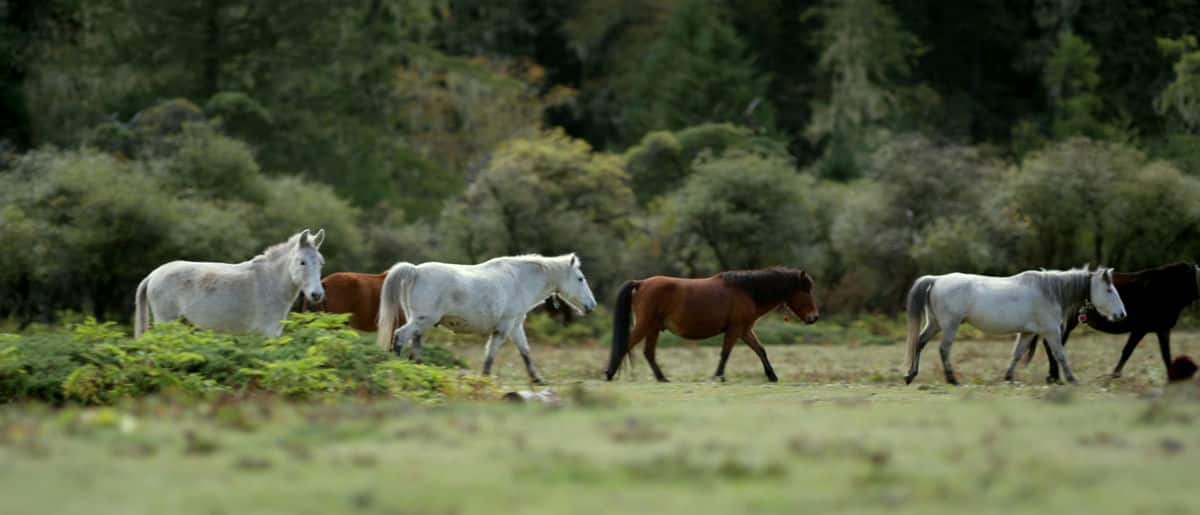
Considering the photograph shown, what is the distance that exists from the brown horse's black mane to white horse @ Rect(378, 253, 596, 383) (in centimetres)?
231

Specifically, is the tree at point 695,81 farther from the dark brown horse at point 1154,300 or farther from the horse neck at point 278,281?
the horse neck at point 278,281

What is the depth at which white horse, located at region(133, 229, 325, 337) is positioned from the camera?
17.2 meters

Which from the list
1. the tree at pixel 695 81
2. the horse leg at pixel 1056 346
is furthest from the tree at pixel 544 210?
the horse leg at pixel 1056 346

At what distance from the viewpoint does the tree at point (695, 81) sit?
66875mm

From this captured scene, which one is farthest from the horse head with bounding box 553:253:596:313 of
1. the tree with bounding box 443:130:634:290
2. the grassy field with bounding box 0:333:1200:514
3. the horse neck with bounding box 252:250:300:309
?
the tree with bounding box 443:130:634:290

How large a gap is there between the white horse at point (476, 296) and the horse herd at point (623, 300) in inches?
0.7

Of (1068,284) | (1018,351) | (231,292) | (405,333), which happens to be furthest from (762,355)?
(231,292)

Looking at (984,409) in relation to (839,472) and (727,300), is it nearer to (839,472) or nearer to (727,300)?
(839,472)

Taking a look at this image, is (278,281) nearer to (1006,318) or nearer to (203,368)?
(203,368)

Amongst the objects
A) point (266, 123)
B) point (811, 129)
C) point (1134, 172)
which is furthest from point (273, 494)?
point (811, 129)

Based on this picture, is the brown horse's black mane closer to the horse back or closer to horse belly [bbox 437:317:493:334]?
the horse back

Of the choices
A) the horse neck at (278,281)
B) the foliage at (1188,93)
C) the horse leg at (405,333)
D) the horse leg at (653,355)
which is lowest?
the horse leg at (653,355)

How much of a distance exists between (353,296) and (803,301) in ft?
21.2

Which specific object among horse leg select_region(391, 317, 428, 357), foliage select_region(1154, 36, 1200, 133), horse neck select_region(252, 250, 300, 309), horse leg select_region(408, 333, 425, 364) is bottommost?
horse leg select_region(408, 333, 425, 364)
